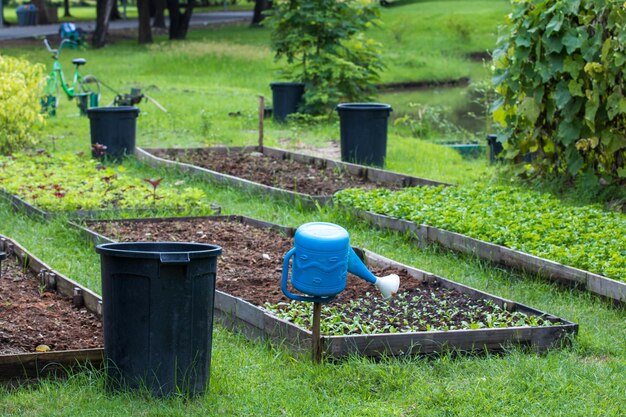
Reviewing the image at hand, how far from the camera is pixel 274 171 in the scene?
12.5 metres

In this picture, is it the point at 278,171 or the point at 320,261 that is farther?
the point at 278,171

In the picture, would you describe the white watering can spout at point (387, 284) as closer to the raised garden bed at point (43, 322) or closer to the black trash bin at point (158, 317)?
the black trash bin at point (158, 317)

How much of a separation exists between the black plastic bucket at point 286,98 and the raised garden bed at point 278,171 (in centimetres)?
418

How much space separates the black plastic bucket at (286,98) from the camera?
18.0 m

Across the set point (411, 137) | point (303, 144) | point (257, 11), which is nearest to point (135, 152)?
point (303, 144)

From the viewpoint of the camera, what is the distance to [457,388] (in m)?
5.50

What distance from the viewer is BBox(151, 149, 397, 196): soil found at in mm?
11609

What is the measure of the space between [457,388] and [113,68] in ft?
78.4

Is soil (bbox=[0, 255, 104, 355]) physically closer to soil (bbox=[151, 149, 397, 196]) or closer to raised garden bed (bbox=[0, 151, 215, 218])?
raised garden bed (bbox=[0, 151, 215, 218])

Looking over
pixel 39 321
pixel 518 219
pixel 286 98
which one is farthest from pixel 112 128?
pixel 39 321

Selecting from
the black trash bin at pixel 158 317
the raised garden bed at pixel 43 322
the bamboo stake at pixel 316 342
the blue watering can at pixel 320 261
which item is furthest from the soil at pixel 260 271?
the black trash bin at pixel 158 317

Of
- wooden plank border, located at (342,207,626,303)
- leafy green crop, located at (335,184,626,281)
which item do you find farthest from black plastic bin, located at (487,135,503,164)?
wooden plank border, located at (342,207,626,303)

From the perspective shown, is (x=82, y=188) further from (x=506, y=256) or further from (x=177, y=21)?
(x=177, y=21)

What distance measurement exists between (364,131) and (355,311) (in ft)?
21.5
